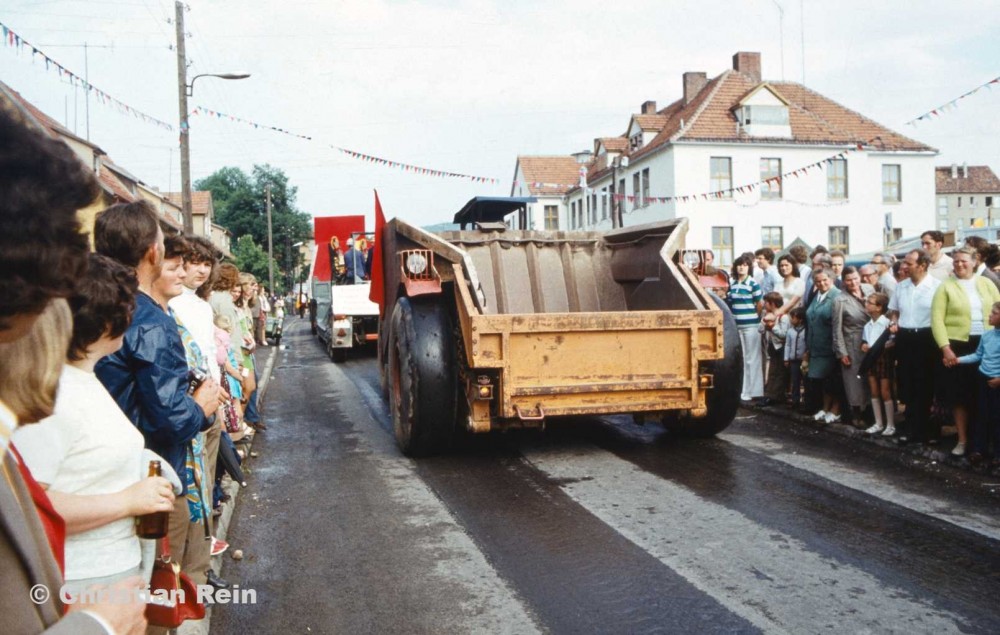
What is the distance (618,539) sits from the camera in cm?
493

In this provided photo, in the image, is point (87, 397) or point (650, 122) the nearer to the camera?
point (87, 397)

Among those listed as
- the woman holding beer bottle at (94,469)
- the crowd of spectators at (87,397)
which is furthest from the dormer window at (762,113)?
the woman holding beer bottle at (94,469)

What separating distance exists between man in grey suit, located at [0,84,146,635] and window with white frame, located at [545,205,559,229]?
5233cm

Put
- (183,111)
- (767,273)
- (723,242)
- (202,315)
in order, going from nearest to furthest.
→ (202,315)
(767,273)
(183,111)
(723,242)

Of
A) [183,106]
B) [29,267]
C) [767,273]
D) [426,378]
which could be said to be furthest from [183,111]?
[29,267]

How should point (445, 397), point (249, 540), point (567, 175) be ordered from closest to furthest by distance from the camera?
1. point (249, 540)
2. point (445, 397)
3. point (567, 175)

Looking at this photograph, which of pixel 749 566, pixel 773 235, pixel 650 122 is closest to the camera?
pixel 749 566

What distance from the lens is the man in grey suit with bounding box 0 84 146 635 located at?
3.59 ft

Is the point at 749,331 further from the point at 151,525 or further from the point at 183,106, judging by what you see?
the point at 183,106

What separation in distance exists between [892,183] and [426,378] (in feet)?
129

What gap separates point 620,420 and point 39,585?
8168 mm

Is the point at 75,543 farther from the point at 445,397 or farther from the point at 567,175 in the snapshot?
the point at 567,175

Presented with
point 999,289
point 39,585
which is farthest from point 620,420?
point 39,585

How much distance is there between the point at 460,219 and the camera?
11930mm
